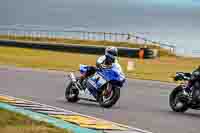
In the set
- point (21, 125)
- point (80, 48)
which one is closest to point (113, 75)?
point (21, 125)

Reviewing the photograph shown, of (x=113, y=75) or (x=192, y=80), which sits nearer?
(x=192, y=80)

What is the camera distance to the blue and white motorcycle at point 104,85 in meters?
13.9

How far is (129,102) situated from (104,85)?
1.74m

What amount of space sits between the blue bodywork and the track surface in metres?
0.46

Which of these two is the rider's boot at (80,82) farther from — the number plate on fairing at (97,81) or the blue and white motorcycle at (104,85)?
the number plate on fairing at (97,81)

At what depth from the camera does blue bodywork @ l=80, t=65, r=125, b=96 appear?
544 inches

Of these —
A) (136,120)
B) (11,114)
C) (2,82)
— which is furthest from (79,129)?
(2,82)

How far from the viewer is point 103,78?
46.5ft

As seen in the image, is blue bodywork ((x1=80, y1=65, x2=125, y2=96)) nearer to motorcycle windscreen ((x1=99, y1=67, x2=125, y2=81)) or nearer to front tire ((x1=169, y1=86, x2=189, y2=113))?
motorcycle windscreen ((x1=99, y1=67, x2=125, y2=81))

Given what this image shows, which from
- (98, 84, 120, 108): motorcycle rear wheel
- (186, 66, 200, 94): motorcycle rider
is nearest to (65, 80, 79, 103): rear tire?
(98, 84, 120, 108): motorcycle rear wheel

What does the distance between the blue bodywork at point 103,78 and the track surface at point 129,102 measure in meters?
0.46

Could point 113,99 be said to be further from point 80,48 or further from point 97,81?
point 80,48

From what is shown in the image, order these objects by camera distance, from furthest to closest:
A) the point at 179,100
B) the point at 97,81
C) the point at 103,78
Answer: the point at 97,81 → the point at 103,78 → the point at 179,100

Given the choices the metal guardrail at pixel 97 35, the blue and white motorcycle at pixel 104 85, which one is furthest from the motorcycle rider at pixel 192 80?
the metal guardrail at pixel 97 35
